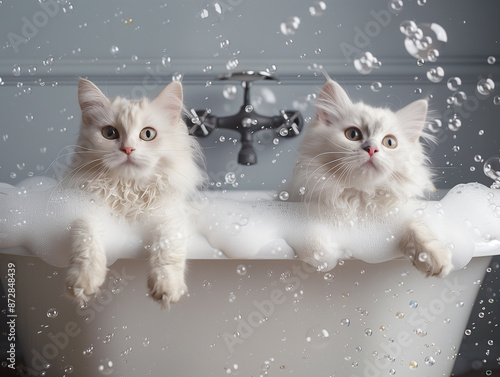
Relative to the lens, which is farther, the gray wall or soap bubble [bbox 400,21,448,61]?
the gray wall

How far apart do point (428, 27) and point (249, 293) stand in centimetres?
70

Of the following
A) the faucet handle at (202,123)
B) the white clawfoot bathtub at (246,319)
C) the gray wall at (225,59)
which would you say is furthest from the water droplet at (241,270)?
the gray wall at (225,59)

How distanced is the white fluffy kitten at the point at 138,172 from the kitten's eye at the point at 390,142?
1.22 feet

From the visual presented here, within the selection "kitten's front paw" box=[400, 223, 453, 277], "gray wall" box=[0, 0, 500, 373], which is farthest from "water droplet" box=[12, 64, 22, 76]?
"kitten's front paw" box=[400, 223, 453, 277]

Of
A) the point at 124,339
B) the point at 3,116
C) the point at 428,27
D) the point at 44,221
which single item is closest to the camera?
the point at 44,221

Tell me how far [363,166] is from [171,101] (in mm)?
393

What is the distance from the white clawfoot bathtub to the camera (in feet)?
3.10

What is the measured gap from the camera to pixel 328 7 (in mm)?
1814

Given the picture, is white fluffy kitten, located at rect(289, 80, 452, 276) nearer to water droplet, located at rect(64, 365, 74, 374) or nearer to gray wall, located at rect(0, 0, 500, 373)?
water droplet, located at rect(64, 365, 74, 374)

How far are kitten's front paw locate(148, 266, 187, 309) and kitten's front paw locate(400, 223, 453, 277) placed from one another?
0.38 m

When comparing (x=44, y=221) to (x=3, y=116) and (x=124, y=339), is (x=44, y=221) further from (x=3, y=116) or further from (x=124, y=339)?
(x=3, y=116)

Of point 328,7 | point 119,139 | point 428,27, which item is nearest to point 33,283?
point 119,139

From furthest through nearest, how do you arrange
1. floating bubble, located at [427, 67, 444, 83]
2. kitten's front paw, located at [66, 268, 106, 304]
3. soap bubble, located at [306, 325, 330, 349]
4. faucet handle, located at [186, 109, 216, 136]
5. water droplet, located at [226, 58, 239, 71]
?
water droplet, located at [226, 58, 239, 71] → faucet handle, located at [186, 109, 216, 136] → floating bubble, located at [427, 67, 444, 83] → soap bubble, located at [306, 325, 330, 349] → kitten's front paw, located at [66, 268, 106, 304]

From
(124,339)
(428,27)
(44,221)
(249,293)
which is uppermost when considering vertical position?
(428,27)
